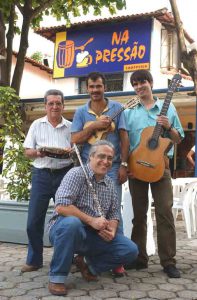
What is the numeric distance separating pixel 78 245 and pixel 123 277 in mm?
748

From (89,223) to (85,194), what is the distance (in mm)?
246

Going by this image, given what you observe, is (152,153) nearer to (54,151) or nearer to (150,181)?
(150,181)

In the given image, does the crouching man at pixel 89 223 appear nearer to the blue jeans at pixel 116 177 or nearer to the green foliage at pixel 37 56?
the blue jeans at pixel 116 177

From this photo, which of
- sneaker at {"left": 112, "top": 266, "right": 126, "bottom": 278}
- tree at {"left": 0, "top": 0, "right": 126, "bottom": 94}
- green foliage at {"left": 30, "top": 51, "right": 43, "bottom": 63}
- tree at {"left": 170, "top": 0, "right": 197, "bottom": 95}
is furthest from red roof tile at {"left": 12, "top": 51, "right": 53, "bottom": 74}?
sneaker at {"left": 112, "top": 266, "right": 126, "bottom": 278}

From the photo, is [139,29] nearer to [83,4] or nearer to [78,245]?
[83,4]

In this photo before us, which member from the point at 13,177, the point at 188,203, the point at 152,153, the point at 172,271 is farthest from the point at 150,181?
the point at 188,203

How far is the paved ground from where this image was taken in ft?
11.1

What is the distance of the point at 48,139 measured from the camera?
4199 millimetres

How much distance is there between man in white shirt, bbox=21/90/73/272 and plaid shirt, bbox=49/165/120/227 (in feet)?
1.83

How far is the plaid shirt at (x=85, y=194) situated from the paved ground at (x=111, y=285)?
1.86 feet

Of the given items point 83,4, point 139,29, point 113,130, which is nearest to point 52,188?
point 113,130

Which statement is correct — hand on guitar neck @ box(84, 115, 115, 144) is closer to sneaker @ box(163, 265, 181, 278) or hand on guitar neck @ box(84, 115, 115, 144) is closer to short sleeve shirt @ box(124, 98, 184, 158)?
short sleeve shirt @ box(124, 98, 184, 158)

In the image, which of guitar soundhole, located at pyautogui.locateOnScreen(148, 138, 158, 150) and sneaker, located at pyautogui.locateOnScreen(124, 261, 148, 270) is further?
sneaker, located at pyautogui.locateOnScreen(124, 261, 148, 270)

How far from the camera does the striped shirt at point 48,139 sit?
4.17 metres
